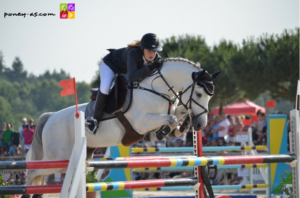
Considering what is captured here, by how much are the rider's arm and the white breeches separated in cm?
33

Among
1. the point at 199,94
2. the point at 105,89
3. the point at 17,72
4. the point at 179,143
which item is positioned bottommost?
the point at 179,143

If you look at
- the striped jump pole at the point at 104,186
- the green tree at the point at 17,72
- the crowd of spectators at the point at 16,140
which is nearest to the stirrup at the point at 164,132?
the striped jump pole at the point at 104,186

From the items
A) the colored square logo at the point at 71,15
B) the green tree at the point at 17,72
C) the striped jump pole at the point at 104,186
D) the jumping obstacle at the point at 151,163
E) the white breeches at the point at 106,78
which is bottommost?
the striped jump pole at the point at 104,186

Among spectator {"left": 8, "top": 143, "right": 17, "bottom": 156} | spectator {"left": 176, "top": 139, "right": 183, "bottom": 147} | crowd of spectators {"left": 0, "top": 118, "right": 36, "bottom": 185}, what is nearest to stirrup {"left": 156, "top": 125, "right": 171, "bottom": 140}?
spectator {"left": 176, "top": 139, "right": 183, "bottom": 147}

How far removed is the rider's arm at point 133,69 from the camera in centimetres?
490

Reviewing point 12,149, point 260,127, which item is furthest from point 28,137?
point 260,127

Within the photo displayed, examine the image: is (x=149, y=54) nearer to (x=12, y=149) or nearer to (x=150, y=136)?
(x=150, y=136)

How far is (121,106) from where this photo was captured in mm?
5051

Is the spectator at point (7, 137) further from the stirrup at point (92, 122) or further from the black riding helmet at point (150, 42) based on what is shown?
the black riding helmet at point (150, 42)

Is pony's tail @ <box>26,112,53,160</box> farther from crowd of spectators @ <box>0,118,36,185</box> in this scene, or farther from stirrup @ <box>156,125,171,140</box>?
crowd of spectators @ <box>0,118,36,185</box>

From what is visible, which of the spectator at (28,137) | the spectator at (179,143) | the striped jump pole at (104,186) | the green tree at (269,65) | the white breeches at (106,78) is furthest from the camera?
the green tree at (269,65)

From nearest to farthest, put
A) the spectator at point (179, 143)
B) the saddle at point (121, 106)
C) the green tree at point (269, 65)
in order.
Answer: the saddle at point (121, 106) < the spectator at point (179, 143) < the green tree at point (269, 65)

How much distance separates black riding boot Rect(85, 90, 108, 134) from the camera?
5.07m

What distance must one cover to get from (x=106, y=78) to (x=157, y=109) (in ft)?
2.75
